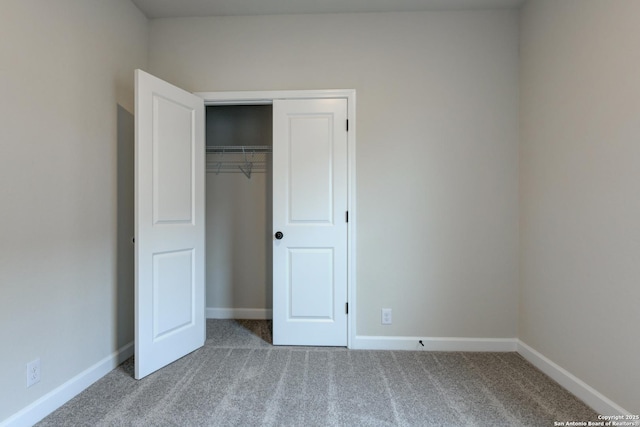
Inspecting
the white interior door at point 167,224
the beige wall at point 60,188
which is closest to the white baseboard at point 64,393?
the beige wall at point 60,188

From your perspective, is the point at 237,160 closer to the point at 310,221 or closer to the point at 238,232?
the point at 238,232

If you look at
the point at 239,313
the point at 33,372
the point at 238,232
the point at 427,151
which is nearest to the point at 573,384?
the point at 427,151

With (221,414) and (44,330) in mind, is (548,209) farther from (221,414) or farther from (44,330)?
(44,330)

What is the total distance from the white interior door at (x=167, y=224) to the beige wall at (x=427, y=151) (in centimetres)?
84

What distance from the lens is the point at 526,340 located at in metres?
2.45

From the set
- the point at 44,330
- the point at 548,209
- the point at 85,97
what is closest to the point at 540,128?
the point at 548,209

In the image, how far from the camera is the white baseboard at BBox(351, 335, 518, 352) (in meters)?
2.56

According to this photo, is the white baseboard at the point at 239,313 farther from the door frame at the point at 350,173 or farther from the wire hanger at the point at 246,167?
the wire hanger at the point at 246,167

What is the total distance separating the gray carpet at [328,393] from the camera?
5.59 ft

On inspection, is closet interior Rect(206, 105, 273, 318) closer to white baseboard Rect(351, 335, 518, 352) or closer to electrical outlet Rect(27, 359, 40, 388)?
white baseboard Rect(351, 335, 518, 352)

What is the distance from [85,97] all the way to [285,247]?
173 cm

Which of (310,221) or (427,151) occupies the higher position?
(427,151)

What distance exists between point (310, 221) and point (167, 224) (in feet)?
3.60

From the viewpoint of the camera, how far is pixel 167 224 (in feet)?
7.54
